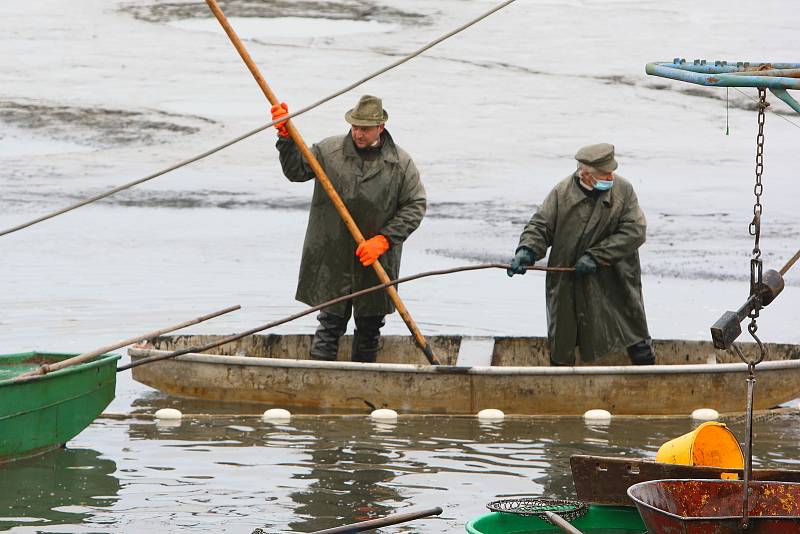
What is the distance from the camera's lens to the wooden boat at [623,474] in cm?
740

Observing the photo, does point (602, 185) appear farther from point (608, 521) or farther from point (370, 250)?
point (608, 521)

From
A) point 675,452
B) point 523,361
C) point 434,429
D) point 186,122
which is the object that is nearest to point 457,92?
point 186,122

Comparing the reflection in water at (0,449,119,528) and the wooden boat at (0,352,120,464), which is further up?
the wooden boat at (0,352,120,464)

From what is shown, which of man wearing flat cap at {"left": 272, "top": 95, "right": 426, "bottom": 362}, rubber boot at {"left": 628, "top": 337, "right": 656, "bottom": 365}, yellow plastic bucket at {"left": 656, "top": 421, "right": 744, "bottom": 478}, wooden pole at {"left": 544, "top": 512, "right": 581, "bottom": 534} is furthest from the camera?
rubber boot at {"left": 628, "top": 337, "right": 656, "bottom": 365}

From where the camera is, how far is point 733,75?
6906 millimetres

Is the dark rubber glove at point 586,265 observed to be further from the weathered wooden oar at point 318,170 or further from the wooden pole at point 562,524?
the wooden pole at point 562,524

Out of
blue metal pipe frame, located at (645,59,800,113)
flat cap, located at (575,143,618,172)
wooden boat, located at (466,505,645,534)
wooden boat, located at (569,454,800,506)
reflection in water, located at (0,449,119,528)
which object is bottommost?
reflection in water, located at (0,449,119,528)

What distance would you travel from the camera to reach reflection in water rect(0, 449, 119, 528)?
7801 millimetres

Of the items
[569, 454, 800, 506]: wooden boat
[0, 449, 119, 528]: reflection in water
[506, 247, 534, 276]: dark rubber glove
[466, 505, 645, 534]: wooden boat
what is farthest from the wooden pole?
[506, 247, 534, 276]: dark rubber glove

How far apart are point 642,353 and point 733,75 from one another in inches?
158

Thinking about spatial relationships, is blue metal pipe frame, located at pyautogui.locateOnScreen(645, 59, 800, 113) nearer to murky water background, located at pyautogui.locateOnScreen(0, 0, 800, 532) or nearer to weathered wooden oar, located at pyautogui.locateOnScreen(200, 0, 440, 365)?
murky water background, located at pyautogui.locateOnScreen(0, 0, 800, 532)

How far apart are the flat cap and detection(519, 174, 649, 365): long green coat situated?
21 cm

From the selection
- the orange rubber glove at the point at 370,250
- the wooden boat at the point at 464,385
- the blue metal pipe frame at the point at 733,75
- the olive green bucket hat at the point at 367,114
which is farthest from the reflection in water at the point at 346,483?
the blue metal pipe frame at the point at 733,75

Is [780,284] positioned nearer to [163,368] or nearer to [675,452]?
[675,452]
